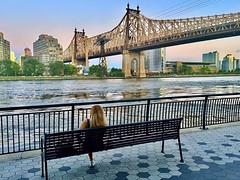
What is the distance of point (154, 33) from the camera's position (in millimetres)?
→ 78125

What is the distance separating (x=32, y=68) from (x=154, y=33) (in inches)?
2597

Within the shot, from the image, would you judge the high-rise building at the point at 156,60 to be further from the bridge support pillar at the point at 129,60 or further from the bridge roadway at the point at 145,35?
the bridge support pillar at the point at 129,60

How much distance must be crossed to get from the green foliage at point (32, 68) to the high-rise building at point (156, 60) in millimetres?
73285

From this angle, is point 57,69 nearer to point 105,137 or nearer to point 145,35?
point 145,35

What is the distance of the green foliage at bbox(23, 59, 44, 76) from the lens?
11300cm

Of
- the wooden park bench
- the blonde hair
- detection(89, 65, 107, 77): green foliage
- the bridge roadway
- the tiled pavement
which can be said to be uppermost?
the bridge roadway

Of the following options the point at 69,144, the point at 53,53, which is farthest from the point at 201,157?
the point at 53,53

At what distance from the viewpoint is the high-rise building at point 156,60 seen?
491 feet

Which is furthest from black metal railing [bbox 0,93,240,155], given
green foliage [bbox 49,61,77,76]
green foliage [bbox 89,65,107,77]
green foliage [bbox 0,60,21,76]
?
green foliage [bbox 0,60,21,76]

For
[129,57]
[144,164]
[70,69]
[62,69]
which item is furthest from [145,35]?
[144,164]

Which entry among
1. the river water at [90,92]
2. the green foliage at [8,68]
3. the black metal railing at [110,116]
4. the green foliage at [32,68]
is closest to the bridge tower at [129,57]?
the river water at [90,92]

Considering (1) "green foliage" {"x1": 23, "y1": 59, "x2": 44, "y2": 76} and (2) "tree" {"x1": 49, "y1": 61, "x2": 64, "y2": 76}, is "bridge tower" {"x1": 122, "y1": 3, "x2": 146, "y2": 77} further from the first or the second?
(1) "green foliage" {"x1": 23, "y1": 59, "x2": 44, "y2": 76}

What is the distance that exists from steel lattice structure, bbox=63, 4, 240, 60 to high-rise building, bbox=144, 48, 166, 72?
54.0 metres

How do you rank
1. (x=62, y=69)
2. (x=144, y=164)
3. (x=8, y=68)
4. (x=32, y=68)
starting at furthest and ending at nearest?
(x=32, y=68) < (x=62, y=69) < (x=8, y=68) < (x=144, y=164)
